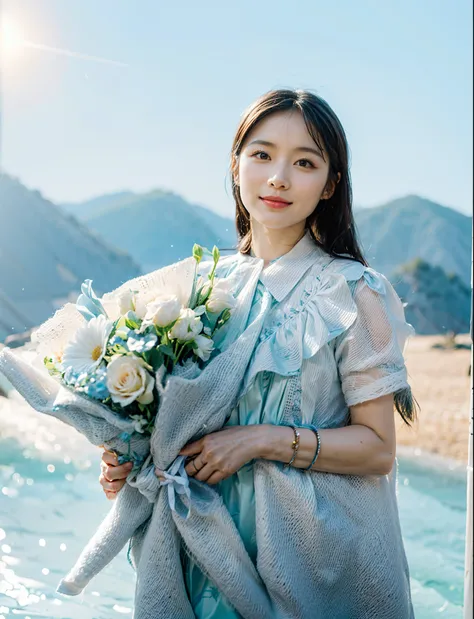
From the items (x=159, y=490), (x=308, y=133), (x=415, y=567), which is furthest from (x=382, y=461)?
(x=415, y=567)

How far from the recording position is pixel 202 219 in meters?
10.2

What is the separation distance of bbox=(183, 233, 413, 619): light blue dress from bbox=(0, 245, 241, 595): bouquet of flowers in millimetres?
133

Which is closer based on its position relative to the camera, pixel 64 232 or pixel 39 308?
pixel 39 308

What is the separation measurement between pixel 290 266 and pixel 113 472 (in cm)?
61

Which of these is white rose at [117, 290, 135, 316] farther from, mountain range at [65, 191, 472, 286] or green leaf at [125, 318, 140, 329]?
mountain range at [65, 191, 472, 286]

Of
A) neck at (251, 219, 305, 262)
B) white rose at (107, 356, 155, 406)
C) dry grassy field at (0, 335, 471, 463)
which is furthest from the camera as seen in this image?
dry grassy field at (0, 335, 471, 463)

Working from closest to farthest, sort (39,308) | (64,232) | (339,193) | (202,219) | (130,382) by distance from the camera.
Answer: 1. (130,382)
2. (339,193)
3. (39,308)
4. (64,232)
5. (202,219)

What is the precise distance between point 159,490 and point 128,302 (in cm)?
38

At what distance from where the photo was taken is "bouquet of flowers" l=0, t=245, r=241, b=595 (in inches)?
50.6

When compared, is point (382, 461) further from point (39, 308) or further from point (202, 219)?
point (202, 219)

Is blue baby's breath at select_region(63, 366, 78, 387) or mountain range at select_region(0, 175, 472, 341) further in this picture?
mountain range at select_region(0, 175, 472, 341)

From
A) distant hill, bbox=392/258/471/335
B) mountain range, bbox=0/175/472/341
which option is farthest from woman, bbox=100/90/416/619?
distant hill, bbox=392/258/471/335

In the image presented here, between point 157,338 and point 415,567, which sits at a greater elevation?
point 157,338

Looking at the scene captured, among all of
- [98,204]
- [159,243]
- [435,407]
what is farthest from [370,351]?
[98,204]
